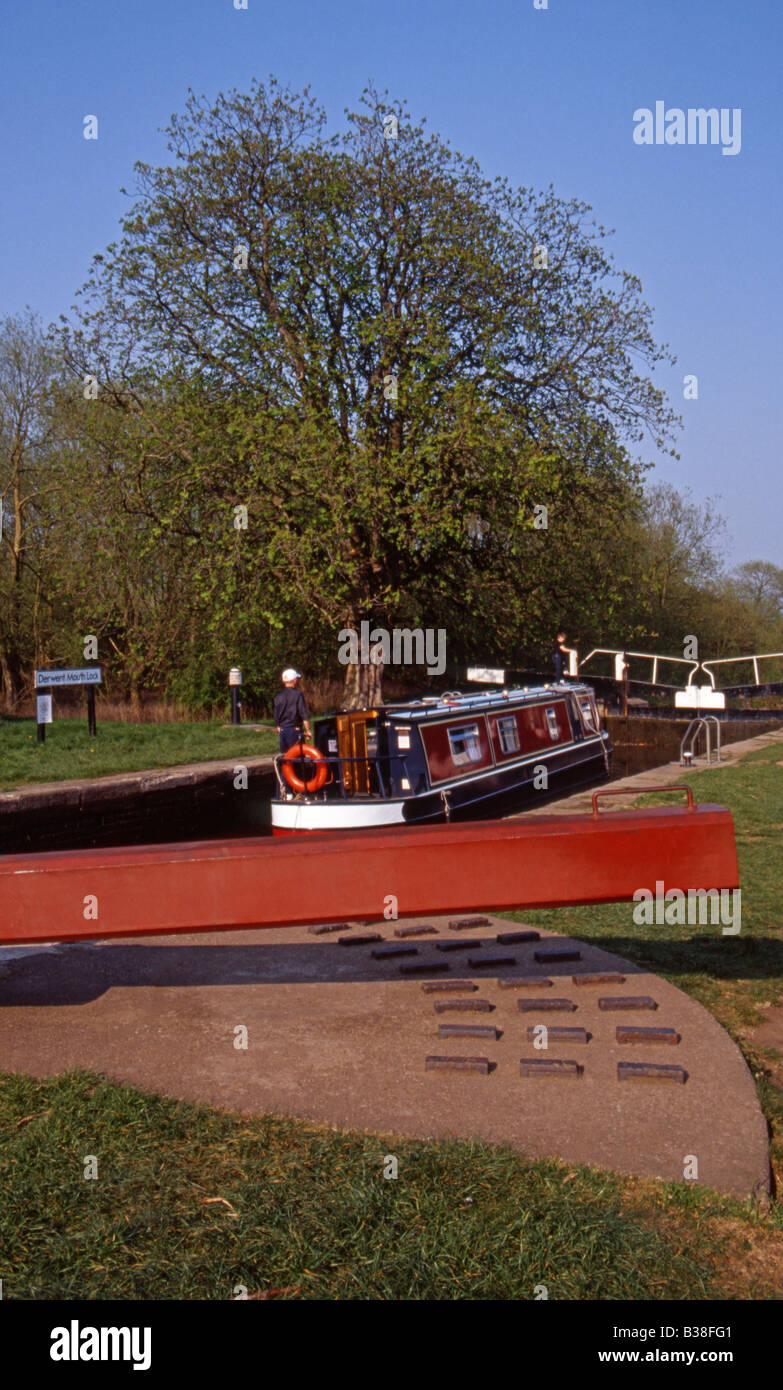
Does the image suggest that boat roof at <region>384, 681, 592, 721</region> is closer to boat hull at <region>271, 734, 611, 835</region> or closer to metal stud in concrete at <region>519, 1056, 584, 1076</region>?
boat hull at <region>271, 734, 611, 835</region>

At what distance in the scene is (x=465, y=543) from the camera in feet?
62.7

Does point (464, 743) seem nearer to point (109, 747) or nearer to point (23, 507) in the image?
point (109, 747)

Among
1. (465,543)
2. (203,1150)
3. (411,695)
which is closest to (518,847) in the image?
(203,1150)

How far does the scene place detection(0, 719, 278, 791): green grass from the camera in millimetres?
15383

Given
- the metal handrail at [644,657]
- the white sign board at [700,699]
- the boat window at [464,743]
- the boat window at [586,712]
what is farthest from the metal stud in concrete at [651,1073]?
the metal handrail at [644,657]

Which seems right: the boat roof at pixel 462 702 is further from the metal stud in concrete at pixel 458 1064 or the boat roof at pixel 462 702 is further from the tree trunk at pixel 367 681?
the metal stud in concrete at pixel 458 1064

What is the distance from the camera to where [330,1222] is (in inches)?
119

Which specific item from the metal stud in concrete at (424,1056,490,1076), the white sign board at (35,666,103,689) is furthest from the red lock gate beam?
the white sign board at (35,666,103,689)

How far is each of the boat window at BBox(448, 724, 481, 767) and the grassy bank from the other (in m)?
10.3

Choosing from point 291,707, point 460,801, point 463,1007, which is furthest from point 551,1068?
point 460,801

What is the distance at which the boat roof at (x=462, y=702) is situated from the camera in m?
13.7
